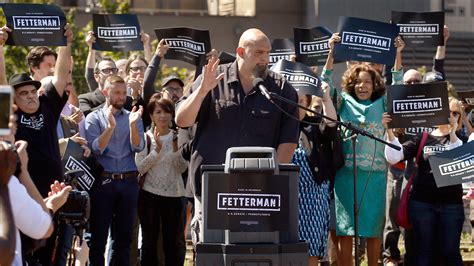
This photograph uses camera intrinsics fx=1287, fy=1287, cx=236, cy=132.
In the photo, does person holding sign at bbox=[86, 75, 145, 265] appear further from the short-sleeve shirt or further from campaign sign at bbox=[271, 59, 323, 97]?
the short-sleeve shirt

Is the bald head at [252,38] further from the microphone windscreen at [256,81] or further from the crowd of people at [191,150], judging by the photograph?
the microphone windscreen at [256,81]

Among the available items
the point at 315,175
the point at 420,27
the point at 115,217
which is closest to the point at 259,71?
the point at 315,175

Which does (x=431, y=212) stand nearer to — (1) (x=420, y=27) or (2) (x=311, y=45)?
(2) (x=311, y=45)

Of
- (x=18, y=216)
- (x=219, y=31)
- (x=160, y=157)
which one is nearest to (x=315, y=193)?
(x=160, y=157)

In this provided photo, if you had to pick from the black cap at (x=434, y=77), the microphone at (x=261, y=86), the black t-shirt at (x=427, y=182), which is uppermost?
the black cap at (x=434, y=77)

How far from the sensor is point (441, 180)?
11.9 metres

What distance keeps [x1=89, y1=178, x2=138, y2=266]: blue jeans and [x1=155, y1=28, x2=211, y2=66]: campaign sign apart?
198 cm

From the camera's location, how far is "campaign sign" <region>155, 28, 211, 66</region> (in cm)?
1351

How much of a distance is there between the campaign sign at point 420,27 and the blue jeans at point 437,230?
224 centimetres

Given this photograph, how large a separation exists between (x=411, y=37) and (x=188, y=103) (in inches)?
184

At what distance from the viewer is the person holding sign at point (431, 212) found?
12.1m

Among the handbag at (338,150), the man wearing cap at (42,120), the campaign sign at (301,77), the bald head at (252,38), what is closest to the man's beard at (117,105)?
the campaign sign at (301,77)

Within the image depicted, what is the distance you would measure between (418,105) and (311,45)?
5.55 feet

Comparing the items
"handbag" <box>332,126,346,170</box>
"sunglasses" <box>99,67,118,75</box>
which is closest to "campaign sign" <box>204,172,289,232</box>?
"handbag" <box>332,126,346,170</box>
